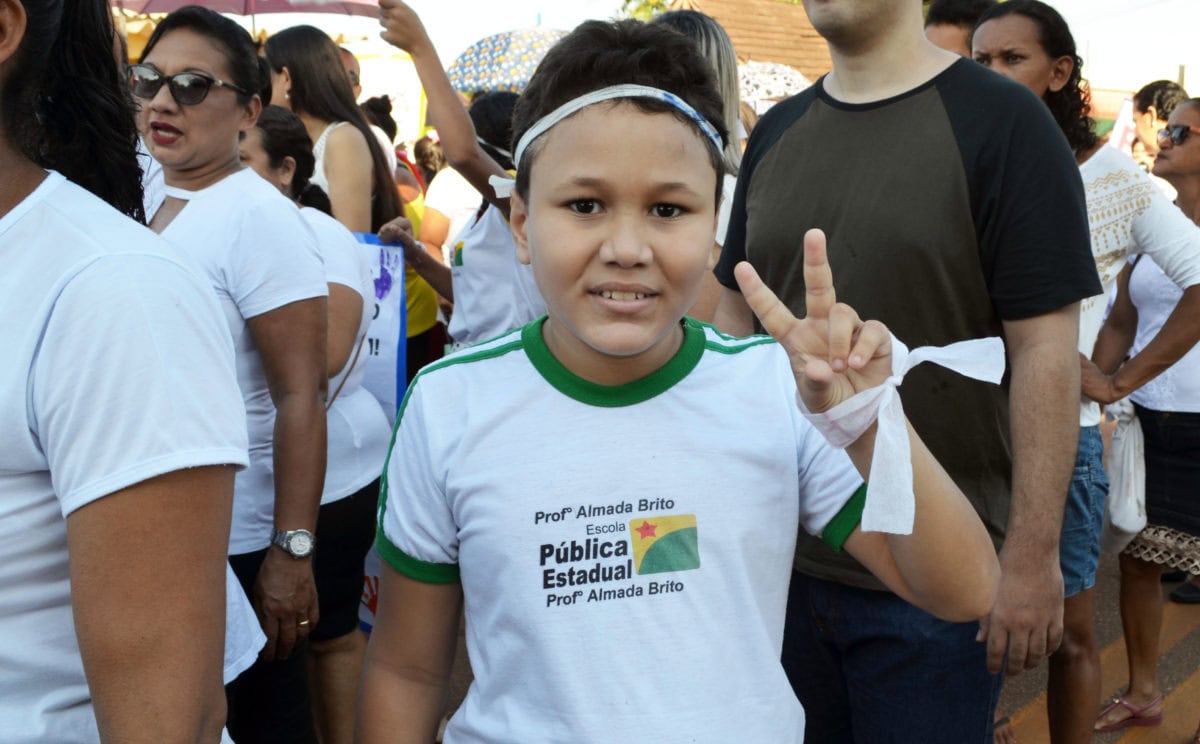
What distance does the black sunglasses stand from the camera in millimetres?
2895

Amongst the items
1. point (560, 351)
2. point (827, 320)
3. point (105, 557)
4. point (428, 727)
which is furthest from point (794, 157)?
point (105, 557)

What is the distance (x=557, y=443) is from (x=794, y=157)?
3.46ft

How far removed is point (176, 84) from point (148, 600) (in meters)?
2.11

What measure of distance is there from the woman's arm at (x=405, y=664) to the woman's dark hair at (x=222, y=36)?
188 cm

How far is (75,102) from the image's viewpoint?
1.36m

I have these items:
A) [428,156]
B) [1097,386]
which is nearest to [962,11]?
[1097,386]

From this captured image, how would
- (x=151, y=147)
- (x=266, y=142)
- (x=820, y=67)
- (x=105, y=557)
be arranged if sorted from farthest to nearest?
(x=820, y=67), (x=266, y=142), (x=151, y=147), (x=105, y=557)

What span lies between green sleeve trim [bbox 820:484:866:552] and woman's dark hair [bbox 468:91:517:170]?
2609mm

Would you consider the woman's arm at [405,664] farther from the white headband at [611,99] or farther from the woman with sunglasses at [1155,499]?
the woman with sunglasses at [1155,499]

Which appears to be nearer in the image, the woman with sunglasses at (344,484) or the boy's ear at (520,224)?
the boy's ear at (520,224)

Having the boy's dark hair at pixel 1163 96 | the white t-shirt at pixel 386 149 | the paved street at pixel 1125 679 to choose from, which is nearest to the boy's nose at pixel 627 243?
the white t-shirt at pixel 386 149

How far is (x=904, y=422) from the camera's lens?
1298 mm

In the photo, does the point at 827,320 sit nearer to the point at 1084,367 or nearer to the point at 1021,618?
the point at 1021,618

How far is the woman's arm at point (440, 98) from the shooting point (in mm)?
3205
